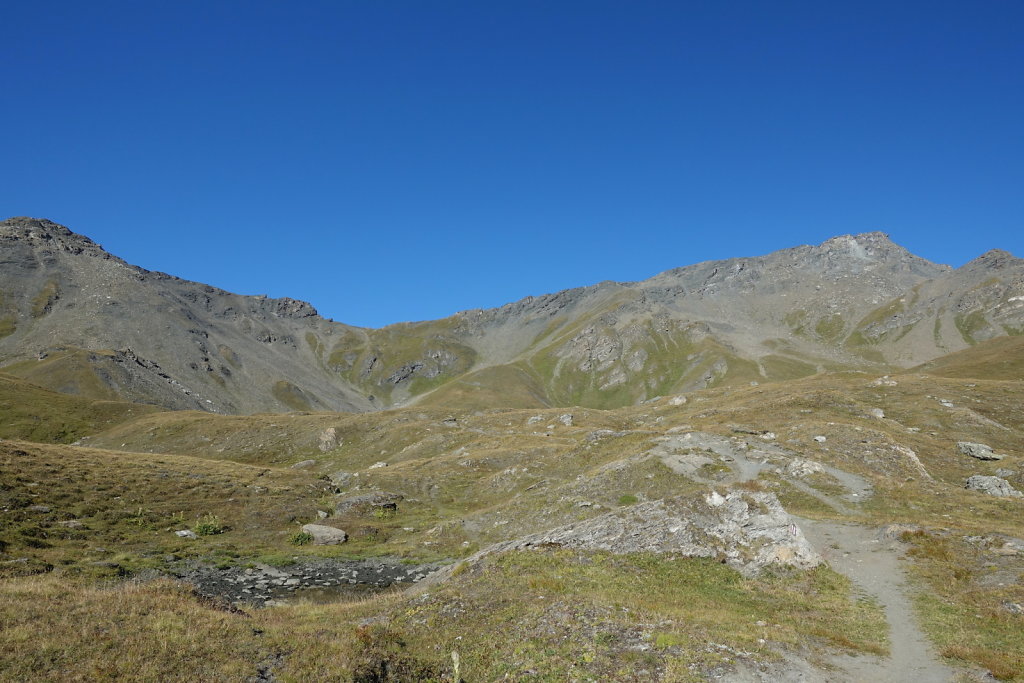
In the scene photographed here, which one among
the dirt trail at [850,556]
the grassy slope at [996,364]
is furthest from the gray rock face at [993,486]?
the grassy slope at [996,364]

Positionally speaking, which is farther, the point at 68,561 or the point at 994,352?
the point at 994,352

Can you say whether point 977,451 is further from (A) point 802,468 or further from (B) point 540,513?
(B) point 540,513

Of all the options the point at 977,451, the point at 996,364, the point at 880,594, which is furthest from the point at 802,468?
the point at 996,364

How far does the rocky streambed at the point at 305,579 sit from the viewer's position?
32719 millimetres

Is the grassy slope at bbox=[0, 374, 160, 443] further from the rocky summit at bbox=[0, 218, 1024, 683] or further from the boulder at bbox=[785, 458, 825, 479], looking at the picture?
the boulder at bbox=[785, 458, 825, 479]

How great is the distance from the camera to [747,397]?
4491 inches

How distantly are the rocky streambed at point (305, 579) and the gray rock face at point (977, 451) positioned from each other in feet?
192

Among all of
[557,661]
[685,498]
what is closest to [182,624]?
[557,661]

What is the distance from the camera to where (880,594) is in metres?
23.1

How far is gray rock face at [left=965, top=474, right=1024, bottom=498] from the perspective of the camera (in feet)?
142

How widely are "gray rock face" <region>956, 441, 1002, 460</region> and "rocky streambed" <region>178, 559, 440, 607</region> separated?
58.4 m

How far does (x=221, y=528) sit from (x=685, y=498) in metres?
40.7

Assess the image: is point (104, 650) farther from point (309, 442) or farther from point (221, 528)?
point (309, 442)

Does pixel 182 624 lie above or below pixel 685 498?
below
